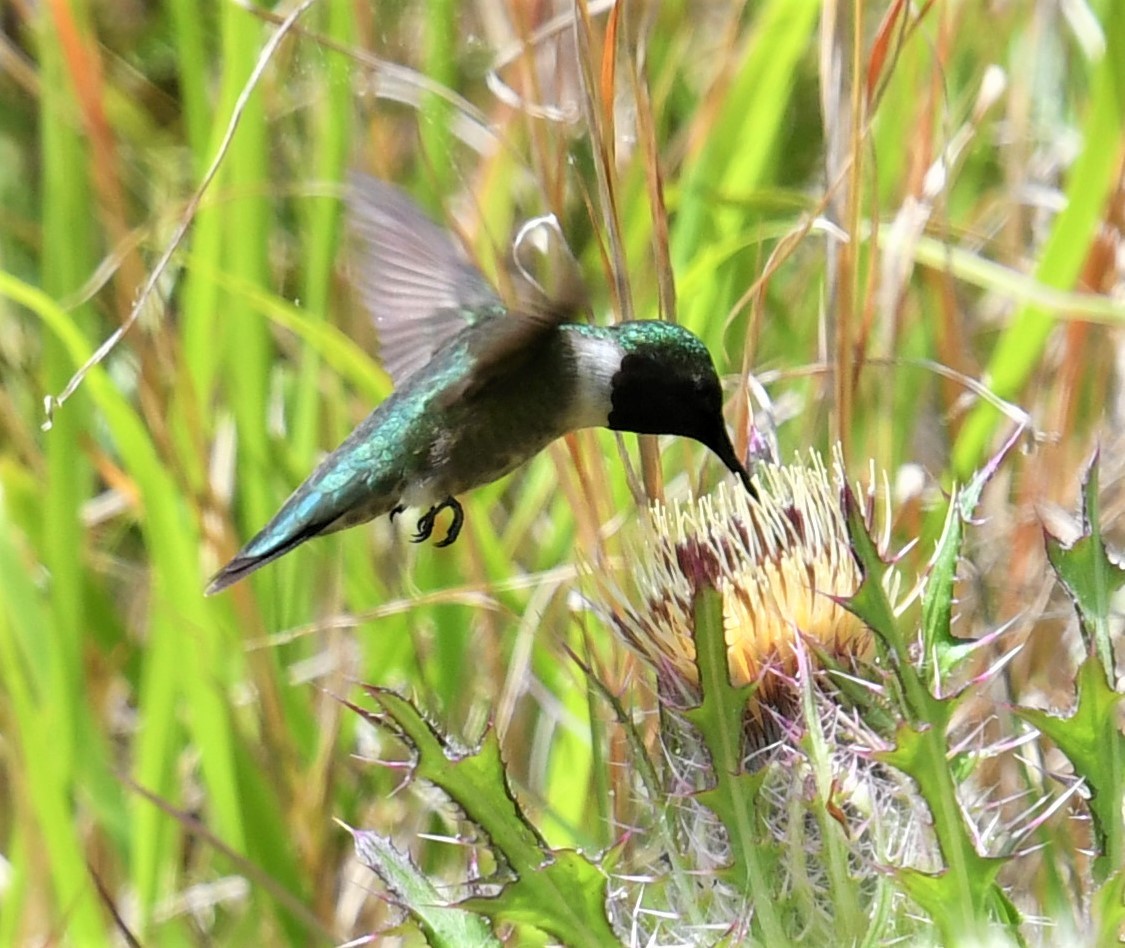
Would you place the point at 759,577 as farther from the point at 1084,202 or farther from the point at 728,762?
the point at 1084,202

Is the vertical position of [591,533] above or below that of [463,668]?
above

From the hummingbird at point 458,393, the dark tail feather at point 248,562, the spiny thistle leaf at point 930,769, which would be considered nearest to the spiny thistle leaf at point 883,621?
the spiny thistle leaf at point 930,769

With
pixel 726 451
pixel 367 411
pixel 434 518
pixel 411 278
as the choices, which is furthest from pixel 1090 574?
pixel 367 411

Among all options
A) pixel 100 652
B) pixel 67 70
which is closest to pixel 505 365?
pixel 67 70

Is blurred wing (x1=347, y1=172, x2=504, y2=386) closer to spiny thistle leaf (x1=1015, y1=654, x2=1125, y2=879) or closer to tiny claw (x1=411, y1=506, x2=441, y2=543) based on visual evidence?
tiny claw (x1=411, y1=506, x2=441, y2=543)

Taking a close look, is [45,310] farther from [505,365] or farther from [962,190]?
[962,190]

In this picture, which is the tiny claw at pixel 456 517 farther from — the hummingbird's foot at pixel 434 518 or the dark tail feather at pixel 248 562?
the dark tail feather at pixel 248 562

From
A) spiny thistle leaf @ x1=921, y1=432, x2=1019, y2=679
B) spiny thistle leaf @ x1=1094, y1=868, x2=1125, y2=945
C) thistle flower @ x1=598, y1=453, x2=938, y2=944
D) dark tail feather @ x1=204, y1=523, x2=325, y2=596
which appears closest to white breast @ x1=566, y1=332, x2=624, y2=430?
thistle flower @ x1=598, y1=453, x2=938, y2=944
